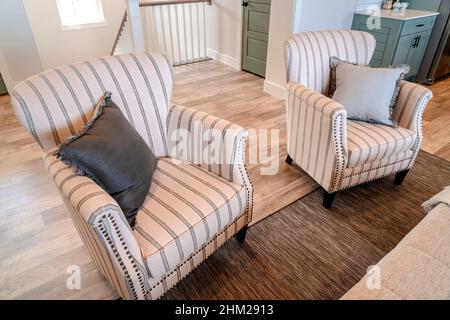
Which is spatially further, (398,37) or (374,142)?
(398,37)

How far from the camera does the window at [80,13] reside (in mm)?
4680

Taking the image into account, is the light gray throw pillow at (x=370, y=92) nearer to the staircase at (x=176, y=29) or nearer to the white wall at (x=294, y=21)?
the white wall at (x=294, y=21)

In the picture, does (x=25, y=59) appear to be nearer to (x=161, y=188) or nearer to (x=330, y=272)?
(x=161, y=188)

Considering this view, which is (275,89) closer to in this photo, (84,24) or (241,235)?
(241,235)

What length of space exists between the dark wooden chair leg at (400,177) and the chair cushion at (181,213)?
4.16 ft

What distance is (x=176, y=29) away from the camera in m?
4.37

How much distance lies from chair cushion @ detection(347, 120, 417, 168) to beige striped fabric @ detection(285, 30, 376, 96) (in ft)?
1.34

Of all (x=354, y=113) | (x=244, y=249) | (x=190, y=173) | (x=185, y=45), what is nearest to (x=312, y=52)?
(x=354, y=113)

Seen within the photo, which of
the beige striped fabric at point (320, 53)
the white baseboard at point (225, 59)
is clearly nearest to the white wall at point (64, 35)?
the white baseboard at point (225, 59)

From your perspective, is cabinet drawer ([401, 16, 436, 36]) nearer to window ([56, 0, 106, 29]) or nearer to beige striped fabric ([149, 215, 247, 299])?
beige striped fabric ([149, 215, 247, 299])

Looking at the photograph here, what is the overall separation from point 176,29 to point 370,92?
11.3ft

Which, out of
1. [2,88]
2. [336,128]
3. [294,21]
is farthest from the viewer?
[2,88]

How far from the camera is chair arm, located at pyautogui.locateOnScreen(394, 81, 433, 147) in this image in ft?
5.65

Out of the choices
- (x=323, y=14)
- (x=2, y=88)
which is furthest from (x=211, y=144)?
(x=2, y=88)
